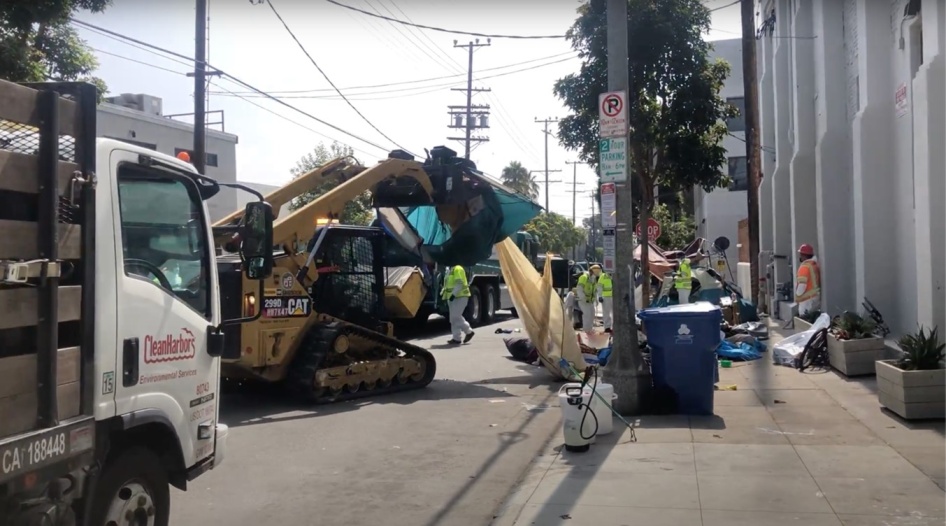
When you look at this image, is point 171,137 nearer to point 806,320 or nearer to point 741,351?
point 741,351

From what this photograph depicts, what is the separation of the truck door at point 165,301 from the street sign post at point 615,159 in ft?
17.2

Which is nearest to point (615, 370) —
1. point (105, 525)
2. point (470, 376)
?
point (470, 376)

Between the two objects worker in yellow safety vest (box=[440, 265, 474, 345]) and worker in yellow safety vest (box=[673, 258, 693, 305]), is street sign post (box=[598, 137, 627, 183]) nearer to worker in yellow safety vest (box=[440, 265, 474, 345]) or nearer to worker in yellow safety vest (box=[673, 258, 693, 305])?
worker in yellow safety vest (box=[440, 265, 474, 345])

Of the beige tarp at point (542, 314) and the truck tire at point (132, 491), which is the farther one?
the beige tarp at point (542, 314)

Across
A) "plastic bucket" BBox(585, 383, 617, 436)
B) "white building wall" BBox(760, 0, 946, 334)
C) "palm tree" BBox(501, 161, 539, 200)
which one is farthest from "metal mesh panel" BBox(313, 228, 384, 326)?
"palm tree" BBox(501, 161, 539, 200)

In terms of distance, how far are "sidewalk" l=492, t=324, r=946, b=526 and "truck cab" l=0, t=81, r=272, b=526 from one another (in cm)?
240

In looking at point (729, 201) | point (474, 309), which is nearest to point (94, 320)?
point (474, 309)

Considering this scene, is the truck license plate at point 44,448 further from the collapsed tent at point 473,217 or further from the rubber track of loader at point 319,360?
the collapsed tent at point 473,217

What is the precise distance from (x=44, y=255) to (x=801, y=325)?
507 inches

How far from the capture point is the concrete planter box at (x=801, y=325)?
13807mm

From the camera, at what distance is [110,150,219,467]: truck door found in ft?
13.9

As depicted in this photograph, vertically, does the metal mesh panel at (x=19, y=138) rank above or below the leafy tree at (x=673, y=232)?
below

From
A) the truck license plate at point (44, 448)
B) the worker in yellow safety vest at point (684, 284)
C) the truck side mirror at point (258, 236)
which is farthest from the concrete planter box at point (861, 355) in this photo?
the truck license plate at point (44, 448)

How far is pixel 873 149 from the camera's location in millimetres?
12102
